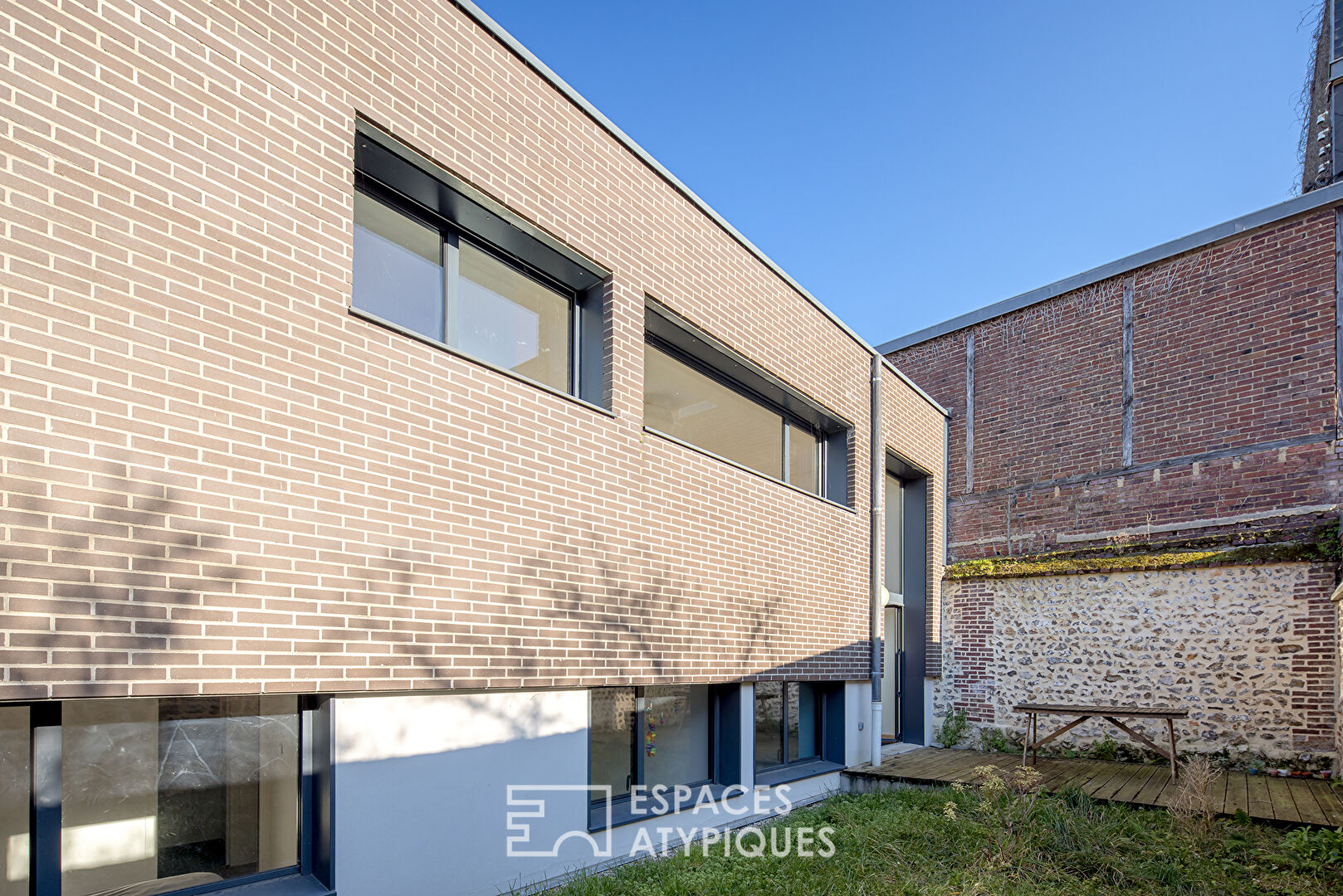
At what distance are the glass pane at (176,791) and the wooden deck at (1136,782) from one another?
6543mm

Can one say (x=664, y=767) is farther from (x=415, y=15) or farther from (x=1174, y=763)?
(x=415, y=15)

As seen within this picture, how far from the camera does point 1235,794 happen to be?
23.1 feet

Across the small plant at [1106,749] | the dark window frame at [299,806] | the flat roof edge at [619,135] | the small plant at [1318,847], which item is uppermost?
the flat roof edge at [619,135]

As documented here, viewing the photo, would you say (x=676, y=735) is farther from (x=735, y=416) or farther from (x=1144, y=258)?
(x=1144, y=258)

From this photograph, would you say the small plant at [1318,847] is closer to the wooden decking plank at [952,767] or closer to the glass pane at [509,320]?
the wooden decking plank at [952,767]

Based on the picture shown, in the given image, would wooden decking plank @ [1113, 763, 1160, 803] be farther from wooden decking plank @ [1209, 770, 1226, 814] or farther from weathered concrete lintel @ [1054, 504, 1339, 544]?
weathered concrete lintel @ [1054, 504, 1339, 544]

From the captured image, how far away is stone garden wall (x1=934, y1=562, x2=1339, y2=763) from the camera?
320 inches

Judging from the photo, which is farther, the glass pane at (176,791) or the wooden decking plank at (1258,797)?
the wooden decking plank at (1258,797)

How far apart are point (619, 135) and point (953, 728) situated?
9.23 meters

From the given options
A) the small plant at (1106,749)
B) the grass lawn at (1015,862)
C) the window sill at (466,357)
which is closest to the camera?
the window sill at (466,357)

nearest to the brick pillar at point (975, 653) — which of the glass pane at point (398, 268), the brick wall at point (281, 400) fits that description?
the brick wall at point (281, 400)

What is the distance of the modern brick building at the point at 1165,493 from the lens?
27.5ft

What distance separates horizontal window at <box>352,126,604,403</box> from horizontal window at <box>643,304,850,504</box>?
2.47 feet

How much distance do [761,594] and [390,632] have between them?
13.2 feet
